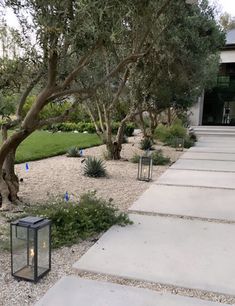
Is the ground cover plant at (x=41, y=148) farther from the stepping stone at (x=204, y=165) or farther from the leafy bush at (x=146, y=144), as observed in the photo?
the stepping stone at (x=204, y=165)

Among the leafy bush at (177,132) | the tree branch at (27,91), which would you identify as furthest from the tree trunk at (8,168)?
the leafy bush at (177,132)

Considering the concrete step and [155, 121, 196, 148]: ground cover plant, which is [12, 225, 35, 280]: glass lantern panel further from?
the concrete step

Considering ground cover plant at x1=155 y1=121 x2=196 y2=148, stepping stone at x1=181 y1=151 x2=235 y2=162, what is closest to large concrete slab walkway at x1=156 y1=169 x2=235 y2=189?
stepping stone at x1=181 y1=151 x2=235 y2=162

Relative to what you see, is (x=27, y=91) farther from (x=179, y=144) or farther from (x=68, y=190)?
(x=179, y=144)

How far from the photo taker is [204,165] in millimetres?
10719

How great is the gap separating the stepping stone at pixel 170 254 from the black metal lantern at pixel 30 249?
15.2 inches

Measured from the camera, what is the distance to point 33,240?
11.0ft

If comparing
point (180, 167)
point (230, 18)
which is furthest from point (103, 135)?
point (230, 18)

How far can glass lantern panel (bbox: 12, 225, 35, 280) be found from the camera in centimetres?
341

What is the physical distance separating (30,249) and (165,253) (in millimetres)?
1548

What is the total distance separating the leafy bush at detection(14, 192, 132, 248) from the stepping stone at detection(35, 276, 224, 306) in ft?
3.30

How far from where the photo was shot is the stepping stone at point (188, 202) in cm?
569

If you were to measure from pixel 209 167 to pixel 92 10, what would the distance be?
7.23 metres

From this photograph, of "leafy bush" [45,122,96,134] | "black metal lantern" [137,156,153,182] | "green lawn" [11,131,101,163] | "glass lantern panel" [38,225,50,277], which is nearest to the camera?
"glass lantern panel" [38,225,50,277]
